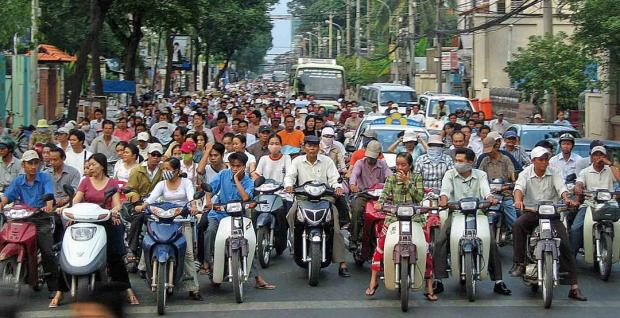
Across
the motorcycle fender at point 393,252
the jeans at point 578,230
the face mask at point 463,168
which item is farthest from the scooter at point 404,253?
the jeans at point 578,230

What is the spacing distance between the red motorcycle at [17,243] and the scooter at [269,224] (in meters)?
2.85

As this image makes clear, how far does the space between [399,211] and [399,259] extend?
1.52ft

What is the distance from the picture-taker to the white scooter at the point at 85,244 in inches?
392

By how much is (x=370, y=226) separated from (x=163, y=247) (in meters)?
2.92

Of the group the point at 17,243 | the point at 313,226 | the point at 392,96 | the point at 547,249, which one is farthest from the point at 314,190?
the point at 392,96

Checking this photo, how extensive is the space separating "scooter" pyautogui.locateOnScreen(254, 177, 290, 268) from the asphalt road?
0.56 meters

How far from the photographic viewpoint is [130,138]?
1848cm

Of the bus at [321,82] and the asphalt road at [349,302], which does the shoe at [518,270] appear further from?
the bus at [321,82]

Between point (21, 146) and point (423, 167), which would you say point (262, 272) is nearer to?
point (423, 167)

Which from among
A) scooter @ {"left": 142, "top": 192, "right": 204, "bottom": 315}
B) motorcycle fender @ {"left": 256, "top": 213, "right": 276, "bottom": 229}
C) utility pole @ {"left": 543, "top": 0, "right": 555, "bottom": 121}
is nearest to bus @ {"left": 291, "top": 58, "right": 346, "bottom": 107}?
utility pole @ {"left": 543, "top": 0, "right": 555, "bottom": 121}

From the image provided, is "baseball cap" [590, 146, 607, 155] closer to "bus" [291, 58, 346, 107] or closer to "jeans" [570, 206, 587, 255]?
"jeans" [570, 206, 587, 255]

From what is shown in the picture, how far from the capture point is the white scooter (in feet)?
32.7

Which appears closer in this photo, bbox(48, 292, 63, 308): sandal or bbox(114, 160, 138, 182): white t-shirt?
bbox(48, 292, 63, 308): sandal

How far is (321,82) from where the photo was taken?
45.1 metres
